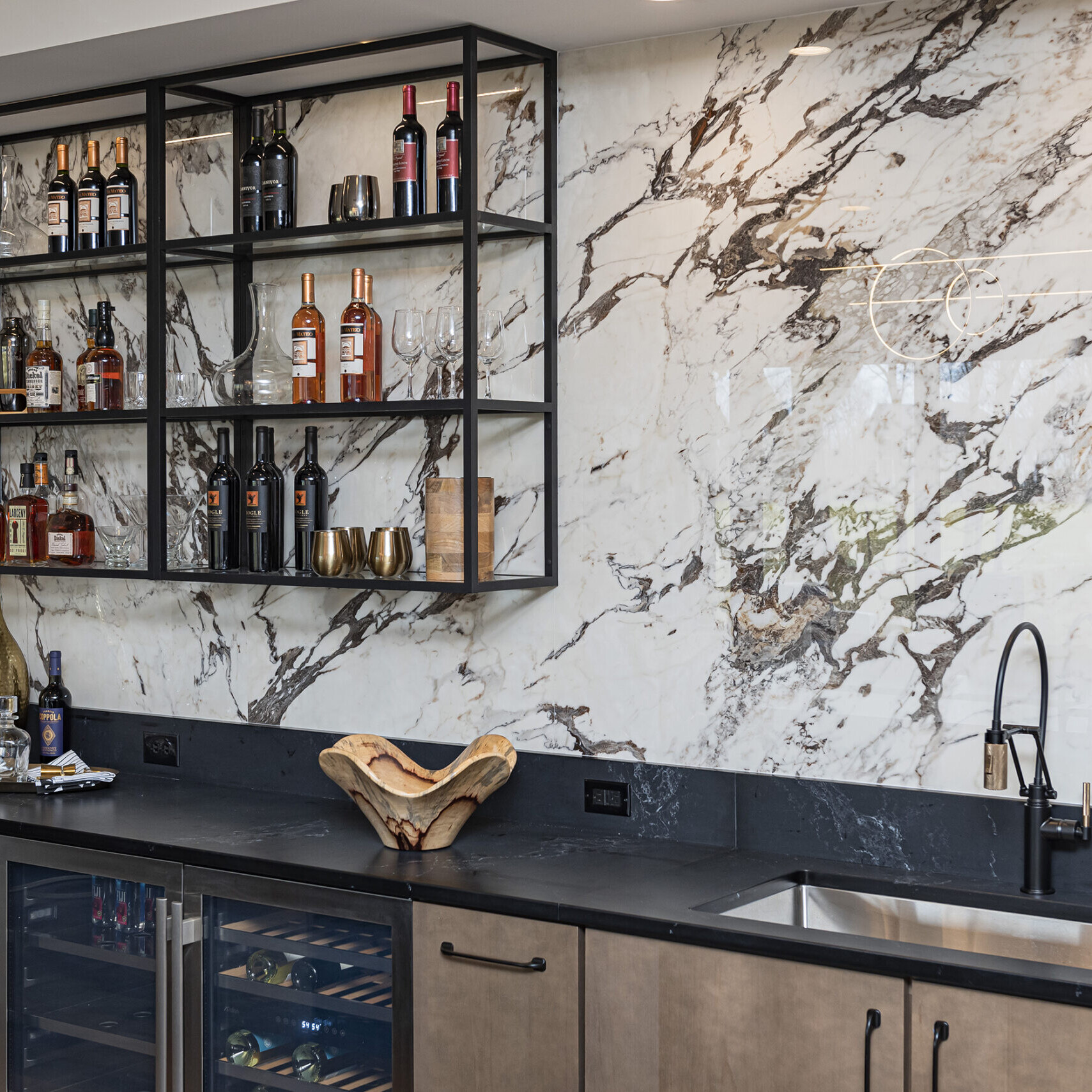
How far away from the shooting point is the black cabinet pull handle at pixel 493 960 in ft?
7.38

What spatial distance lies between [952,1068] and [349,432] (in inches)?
75.6

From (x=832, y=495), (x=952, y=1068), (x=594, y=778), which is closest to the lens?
(x=952, y=1068)

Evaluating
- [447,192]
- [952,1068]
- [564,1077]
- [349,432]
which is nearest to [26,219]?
[349,432]

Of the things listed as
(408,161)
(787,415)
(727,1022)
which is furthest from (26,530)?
(727,1022)

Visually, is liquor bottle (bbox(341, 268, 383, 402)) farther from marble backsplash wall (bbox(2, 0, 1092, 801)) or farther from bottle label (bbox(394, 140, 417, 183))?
bottle label (bbox(394, 140, 417, 183))

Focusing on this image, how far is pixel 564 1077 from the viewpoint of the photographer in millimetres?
2234

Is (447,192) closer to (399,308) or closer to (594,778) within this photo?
(399,308)

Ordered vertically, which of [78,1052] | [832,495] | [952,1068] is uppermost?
[832,495]

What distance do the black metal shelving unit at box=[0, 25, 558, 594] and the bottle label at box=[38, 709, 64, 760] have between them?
1.41 ft

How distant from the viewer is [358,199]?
292 cm

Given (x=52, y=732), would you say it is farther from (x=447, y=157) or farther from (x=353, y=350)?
(x=447, y=157)

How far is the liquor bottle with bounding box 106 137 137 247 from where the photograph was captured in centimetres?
327

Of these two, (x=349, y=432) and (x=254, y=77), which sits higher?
(x=254, y=77)

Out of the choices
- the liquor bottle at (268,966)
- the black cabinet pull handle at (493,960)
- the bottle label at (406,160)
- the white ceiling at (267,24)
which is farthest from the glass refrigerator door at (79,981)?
the white ceiling at (267,24)
